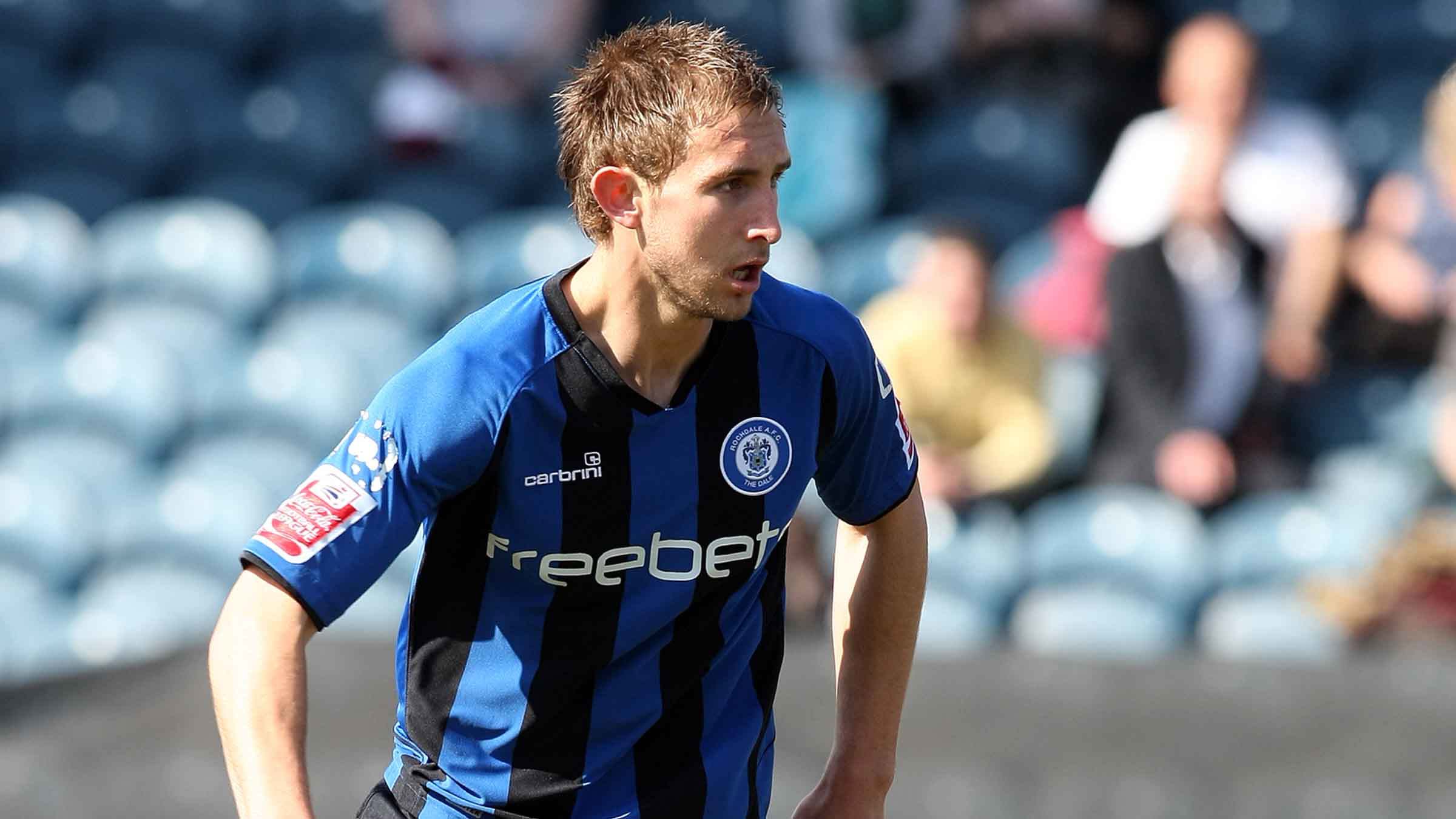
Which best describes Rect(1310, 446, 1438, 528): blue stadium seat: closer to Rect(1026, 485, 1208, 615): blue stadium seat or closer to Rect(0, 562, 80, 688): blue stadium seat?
Rect(1026, 485, 1208, 615): blue stadium seat

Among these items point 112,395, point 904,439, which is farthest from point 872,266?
point 904,439

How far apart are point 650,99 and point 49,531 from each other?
5.30 m

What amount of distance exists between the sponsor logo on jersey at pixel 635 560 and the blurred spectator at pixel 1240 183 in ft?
14.5

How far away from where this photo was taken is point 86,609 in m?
7.05

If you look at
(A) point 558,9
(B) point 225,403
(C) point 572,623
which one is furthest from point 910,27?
(C) point 572,623

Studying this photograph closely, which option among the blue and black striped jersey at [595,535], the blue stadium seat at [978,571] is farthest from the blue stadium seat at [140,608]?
the blue and black striped jersey at [595,535]

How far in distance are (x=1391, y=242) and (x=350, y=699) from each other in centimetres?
428

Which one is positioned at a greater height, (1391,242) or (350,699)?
(1391,242)

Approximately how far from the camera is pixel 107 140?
28.6 ft

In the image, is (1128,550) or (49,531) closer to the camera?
(1128,550)

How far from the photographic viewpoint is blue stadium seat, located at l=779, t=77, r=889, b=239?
803cm

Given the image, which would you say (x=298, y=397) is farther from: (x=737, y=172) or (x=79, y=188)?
(x=737, y=172)

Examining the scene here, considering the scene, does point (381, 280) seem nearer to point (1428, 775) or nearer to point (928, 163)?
point (928, 163)

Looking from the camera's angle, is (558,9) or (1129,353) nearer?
(1129,353)
